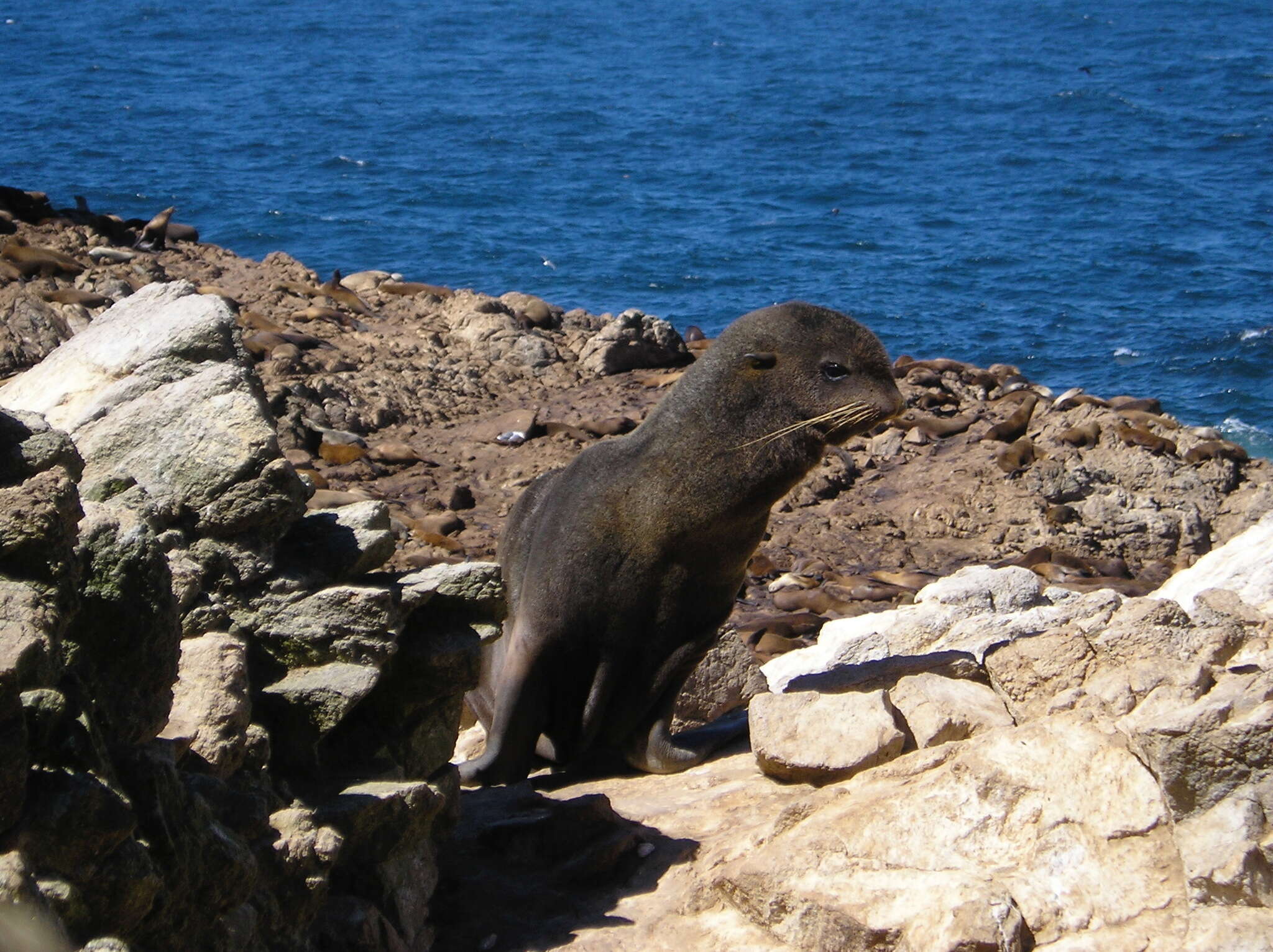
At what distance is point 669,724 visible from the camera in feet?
19.1

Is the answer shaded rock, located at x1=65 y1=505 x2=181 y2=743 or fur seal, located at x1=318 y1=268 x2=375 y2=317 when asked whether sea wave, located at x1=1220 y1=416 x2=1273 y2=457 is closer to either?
fur seal, located at x1=318 y1=268 x2=375 y2=317

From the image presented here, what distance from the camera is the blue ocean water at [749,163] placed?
23469mm

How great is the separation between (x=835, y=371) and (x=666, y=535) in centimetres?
86

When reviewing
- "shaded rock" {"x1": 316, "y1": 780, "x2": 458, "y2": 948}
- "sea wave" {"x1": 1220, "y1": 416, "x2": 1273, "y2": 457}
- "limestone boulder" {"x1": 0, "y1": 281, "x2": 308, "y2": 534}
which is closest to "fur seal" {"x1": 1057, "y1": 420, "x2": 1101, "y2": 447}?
"sea wave" {"x1": 1220, "y1": 416, "x2": 1273, "y2": 457}

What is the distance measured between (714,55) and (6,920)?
169 feet

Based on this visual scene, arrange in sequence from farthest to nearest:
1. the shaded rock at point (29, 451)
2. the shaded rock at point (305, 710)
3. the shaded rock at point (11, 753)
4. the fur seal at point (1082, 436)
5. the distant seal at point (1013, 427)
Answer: the distant seal at point (1013, 427) → the fur seal at point (1082, 436) → the shaded rock at point (305, 710) → the shaded rock at point (29, 451) → the shaded rock at point (11, 753)

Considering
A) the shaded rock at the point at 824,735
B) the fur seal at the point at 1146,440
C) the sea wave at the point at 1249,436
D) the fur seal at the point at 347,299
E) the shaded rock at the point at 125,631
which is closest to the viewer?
the shaded rock at the point at 125,631

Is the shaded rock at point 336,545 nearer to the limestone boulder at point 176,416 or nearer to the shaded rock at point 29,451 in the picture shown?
the limestone boulder at point 176,416

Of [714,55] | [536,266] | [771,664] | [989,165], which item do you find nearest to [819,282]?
[536,266]

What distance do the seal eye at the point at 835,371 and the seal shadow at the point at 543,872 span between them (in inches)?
72.0

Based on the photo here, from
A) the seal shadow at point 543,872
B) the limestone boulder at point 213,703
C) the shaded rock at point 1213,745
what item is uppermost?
the limestone boulder at point 213,703

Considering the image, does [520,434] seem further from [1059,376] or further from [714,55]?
[714,55]

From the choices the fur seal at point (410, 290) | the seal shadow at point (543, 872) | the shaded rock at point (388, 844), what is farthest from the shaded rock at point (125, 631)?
the fur seal at point (410, 290)

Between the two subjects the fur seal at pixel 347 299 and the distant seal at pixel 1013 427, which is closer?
the distant seal at pixel 1013 427
